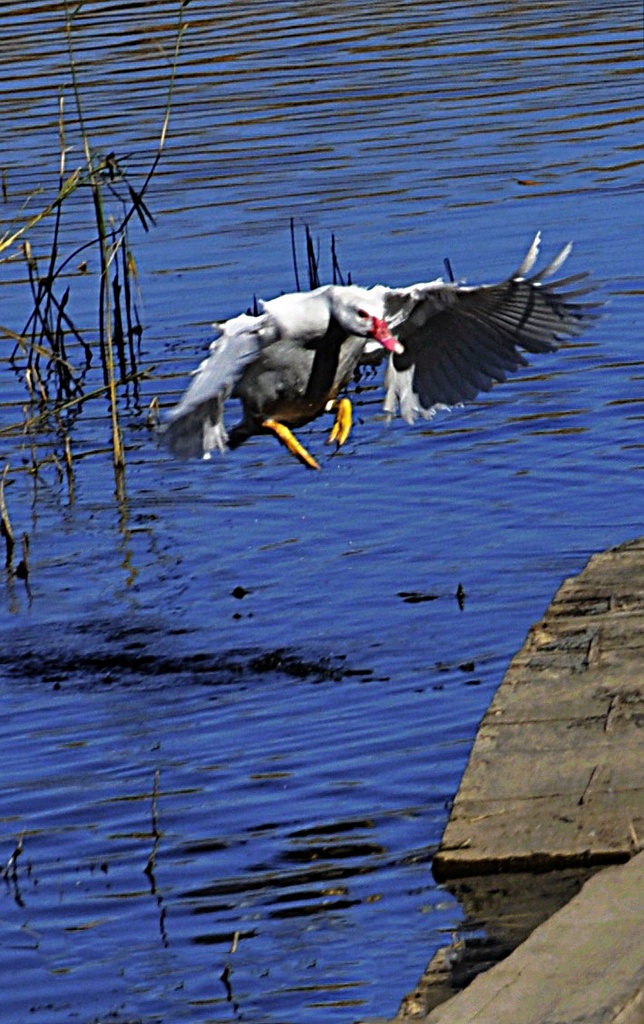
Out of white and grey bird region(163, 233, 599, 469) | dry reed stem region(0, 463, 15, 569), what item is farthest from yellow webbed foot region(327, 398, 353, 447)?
dry reed stem region(0, 463, 15, 569)

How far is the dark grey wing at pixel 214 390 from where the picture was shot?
663 centimetres

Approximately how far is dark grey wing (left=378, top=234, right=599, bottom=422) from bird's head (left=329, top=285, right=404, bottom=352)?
134mm

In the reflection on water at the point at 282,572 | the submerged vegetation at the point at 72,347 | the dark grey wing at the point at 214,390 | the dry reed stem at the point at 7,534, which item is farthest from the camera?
the submerged vegetation at the point at 72,347

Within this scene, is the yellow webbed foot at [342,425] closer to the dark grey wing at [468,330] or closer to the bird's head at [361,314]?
the bird's head at [361,314]

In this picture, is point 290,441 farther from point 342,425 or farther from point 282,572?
point 282,572

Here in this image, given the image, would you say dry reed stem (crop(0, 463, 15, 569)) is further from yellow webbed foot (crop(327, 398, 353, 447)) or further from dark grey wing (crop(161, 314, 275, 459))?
yellow webbed foot (crop(327, 398, 353, 447))

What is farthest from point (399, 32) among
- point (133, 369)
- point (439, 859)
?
point (439, 859)

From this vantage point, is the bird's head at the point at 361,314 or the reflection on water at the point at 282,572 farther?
the bird's head at the point at 361,314

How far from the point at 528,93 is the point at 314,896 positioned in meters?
14.1

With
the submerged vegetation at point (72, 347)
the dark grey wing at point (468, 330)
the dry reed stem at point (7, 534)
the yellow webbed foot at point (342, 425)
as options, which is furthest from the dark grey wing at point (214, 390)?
the dry reed stem at point (7, 534)

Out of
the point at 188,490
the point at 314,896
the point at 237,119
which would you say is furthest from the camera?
the point at 237,119

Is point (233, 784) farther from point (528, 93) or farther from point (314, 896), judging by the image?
point (528, 93)

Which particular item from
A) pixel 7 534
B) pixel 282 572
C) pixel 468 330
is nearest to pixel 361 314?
pixel 468 330

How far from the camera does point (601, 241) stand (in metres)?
13.2
